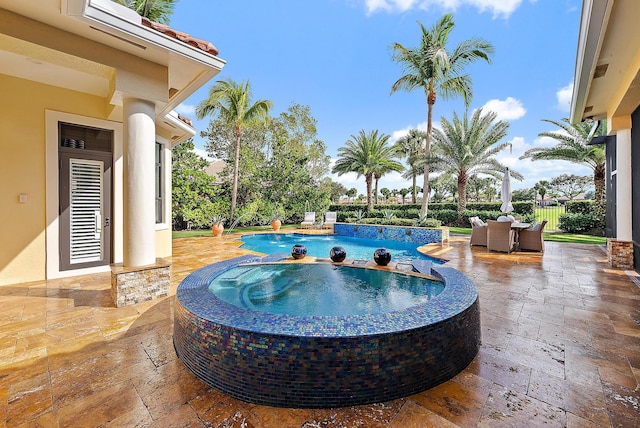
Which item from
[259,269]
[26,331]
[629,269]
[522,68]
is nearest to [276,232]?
[259,269]

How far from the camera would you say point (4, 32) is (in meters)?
3.65

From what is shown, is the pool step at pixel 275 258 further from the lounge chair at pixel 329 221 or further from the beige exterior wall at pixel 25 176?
the lounge chair at pixel 329 221

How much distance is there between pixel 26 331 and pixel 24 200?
138 inches

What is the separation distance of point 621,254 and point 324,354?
355 inches

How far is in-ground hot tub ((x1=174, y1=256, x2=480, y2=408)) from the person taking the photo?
2260 mm

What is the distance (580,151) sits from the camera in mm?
14875

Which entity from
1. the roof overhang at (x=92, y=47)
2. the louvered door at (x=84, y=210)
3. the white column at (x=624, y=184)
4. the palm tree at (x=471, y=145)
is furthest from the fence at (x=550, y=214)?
the louvered door at (x=84, y=210)

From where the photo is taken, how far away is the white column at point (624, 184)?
702 centimetres

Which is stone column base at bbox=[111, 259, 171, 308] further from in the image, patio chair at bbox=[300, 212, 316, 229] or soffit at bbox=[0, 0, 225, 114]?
patio chair at bbox=[300, 212, 316, 229]

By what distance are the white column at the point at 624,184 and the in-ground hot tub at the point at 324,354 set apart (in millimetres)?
7639

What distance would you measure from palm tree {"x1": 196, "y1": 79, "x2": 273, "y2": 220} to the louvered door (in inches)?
436

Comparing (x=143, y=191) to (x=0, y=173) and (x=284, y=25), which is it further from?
(x=284, y=25)

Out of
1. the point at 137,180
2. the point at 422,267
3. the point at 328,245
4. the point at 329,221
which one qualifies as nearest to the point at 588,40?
the point at 422,267

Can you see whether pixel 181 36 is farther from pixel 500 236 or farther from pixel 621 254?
pixel 621 254
